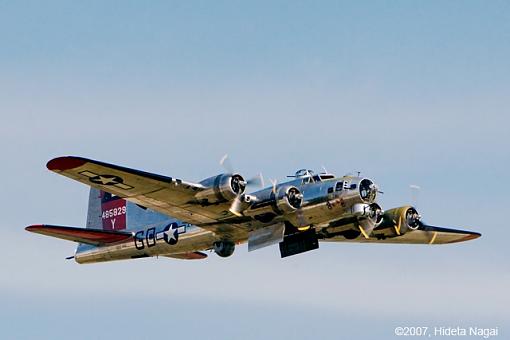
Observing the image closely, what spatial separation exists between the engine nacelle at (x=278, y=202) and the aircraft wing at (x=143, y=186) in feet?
5.72

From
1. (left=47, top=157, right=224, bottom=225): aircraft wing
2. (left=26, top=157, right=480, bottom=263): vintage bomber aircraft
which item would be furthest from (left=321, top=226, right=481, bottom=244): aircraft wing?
(left=47, top=157, right=224, bottom=225): aircraft wing

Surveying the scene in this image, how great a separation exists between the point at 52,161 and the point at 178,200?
264 inches

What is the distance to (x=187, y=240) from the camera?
50969 mm

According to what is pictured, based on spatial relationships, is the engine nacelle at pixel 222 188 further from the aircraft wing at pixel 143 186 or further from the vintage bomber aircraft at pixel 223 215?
the aircraft wing at pixel 143 186

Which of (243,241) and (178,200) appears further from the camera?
(243,241)

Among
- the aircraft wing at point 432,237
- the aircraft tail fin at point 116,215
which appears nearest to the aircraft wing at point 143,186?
the aircraft tail fin at point 116,215

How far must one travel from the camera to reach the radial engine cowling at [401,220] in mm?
52594

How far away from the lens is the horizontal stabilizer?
51875mm

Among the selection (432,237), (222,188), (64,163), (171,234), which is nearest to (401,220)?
(432,237)

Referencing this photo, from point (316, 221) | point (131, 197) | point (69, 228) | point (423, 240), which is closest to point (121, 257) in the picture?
point (69, 228)

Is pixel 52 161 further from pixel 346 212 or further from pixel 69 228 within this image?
pixel 346 212

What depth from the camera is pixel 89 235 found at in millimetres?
53281

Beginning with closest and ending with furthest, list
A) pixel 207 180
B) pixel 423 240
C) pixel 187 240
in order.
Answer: pixel 207 180 < pixel 187 240 < pixel 423 240

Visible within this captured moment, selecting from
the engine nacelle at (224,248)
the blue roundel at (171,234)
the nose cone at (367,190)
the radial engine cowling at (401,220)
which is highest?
the radial engine cowling at (401,220)
